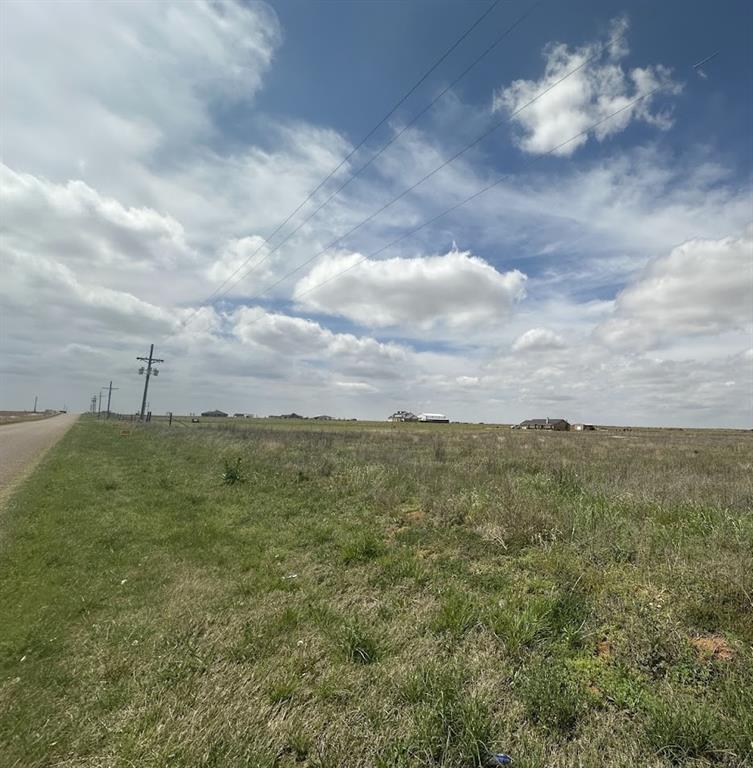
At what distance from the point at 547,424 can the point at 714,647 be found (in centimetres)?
12643

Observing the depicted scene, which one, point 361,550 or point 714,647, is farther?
point 361,550

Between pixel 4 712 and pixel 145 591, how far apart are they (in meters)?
2.58

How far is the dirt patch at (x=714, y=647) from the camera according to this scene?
422 centimetres

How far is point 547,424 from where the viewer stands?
122 meters

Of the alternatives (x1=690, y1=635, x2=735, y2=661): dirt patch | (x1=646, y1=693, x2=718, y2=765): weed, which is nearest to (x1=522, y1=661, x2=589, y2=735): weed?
(x1=646, y1=693, x2=718, y2=765): weed

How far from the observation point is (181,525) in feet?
31.7

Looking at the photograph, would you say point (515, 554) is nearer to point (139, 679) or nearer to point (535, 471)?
point (139, 679)

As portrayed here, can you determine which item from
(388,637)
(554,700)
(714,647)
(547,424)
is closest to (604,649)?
(714,647)

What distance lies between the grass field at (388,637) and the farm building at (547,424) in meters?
112

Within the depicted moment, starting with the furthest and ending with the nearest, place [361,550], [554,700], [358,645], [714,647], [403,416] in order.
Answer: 1. [403,416]
2. [361,550]
3. [358,645]
4. [714,647]
5. [554,700]

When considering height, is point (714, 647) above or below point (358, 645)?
above

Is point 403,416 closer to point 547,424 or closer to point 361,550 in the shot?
point 547,424

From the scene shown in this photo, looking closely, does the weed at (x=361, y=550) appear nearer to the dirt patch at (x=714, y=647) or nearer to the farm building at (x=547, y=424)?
the dirt patch at (x=714, y=647)

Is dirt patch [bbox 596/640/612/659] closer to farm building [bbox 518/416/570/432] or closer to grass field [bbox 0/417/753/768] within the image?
grass field [bbox 0/417/753/768]
